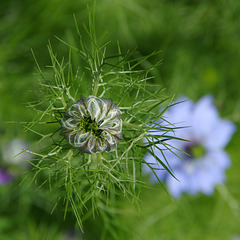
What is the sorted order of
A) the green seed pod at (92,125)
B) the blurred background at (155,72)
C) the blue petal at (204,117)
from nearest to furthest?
the green seed pod at (92,125), the blue petal at (204,117), the blurred background at (155,72)

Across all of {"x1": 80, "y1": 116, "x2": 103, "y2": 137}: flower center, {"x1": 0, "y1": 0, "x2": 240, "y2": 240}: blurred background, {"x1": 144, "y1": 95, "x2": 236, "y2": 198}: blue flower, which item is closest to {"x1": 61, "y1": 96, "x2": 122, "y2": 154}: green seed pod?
{"x1": 80, "y1": 116, "x2": 103, "y2": 137}: flower center

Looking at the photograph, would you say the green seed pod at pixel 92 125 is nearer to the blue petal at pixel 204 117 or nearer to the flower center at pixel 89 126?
the flower center at pixel 89 126

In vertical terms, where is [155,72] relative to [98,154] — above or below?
above

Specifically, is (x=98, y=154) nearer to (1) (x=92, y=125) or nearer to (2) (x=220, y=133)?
(1) (x=92, y=125)

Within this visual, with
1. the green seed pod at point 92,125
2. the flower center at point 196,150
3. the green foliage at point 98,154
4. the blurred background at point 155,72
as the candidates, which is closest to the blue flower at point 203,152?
the flower center at point 196,150

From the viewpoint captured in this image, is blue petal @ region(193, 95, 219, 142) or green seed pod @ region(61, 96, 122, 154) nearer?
green seed pod @ region(61, 96, 122, 154)

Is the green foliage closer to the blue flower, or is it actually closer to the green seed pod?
the green seed pod

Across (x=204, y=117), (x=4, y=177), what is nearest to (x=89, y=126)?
(x=204, y=117)
